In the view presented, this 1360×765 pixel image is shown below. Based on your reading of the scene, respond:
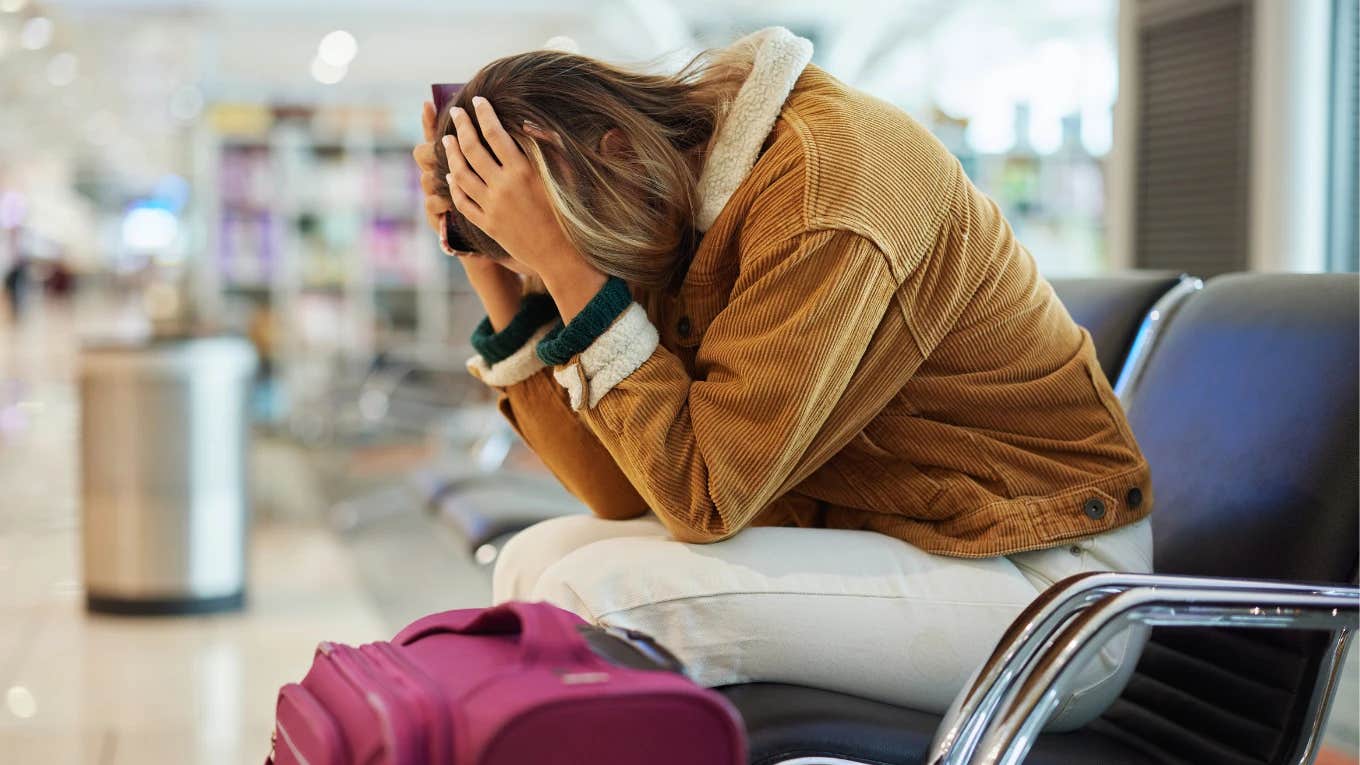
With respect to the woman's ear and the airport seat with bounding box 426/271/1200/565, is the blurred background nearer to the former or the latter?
the airport seat with bounding box 426/271/1200/565

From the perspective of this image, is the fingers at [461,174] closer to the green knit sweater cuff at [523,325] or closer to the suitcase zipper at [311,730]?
the green knit sweater cuff at [523,325]

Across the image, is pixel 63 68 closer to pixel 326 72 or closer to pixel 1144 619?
pixel 326 72

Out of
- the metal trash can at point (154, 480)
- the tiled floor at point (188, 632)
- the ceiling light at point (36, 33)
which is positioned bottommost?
the tiled floor at point (188, 632)

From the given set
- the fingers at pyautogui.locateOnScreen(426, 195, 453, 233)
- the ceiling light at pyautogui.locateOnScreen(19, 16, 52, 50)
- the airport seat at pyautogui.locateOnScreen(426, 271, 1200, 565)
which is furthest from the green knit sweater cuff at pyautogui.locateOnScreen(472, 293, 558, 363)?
the ceiling light at pyautogui.locateOnScreen(19, 16, 52, 50)

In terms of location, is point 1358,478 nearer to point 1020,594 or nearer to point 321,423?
point 1020,594

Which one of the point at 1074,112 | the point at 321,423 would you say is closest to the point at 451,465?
the point at 321,423

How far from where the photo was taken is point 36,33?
29.5ft

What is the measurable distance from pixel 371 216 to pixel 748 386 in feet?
24.4

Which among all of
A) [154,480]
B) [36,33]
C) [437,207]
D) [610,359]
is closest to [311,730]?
[610,359]

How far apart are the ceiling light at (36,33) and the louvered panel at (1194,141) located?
7458 millimetres

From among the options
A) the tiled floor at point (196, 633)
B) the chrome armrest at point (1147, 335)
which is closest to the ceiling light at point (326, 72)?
the tiled floor at point (196, 633)

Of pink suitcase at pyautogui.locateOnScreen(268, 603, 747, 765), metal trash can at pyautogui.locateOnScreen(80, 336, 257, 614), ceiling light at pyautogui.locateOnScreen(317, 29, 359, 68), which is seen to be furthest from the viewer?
ceiling light at pyautogui.locateOnScreen(317, 29, 359, 68)

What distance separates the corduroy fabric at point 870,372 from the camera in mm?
1186

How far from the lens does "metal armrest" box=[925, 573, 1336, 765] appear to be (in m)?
1.10
